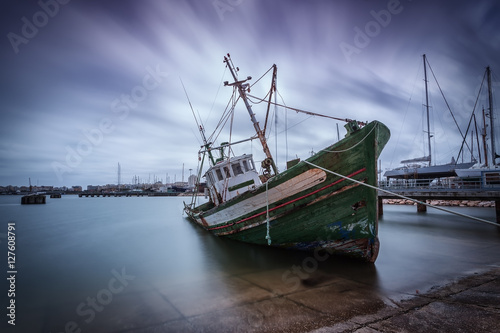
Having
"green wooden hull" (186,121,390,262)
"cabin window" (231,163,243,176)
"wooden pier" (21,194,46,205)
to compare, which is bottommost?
"wooden pier" (21,194,46,205)

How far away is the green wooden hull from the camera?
7887mm

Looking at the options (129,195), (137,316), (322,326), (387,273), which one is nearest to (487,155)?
(387,273)

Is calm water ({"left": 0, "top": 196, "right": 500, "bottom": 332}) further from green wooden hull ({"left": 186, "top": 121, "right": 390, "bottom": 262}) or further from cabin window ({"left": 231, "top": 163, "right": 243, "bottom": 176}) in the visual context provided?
→ cabin window ({"left": 231, "top": 163, "right": 243, "bottom": 176})

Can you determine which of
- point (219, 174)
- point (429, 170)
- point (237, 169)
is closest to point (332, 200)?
point (237, 169)

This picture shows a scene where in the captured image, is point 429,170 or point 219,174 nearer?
point 219,174

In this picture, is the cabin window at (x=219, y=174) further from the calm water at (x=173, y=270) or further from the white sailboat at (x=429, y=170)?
the white sailboat at (x=429, y=170)

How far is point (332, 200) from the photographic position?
8.19 m

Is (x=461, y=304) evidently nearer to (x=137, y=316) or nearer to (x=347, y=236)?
(x=347, y=236)

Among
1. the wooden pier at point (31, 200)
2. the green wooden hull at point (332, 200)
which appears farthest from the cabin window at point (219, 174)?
the wooden pier at point (31, 200)

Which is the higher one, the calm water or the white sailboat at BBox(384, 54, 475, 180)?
the white sailboat at BBox(384, 54, 475, 180)

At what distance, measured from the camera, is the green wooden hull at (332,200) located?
25.9 ft

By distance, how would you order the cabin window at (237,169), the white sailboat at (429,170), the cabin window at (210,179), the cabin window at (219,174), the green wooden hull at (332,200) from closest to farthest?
the green wooden hull at (332,200), the cabin window at (237,169), the cabin window at (219,174), the cabin window at (210,179), the white sailboat at (429,170)

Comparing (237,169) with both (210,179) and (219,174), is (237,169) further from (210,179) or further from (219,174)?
(210,179)

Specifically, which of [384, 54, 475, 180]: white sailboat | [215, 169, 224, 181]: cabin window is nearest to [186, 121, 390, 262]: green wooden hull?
[215, 169, 224, 181]: cabin window
